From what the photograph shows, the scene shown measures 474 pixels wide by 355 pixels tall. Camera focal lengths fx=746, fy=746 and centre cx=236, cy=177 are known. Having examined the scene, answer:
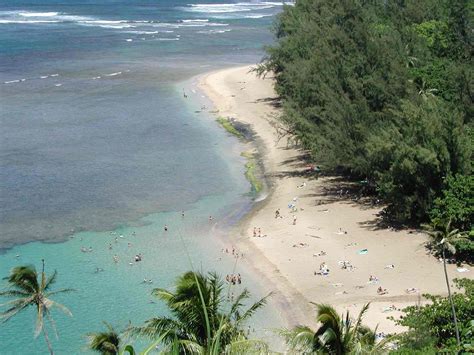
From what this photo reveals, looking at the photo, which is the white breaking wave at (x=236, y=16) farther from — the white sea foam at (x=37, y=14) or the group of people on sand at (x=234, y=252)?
the group of people on sand at (x=234, y=252)

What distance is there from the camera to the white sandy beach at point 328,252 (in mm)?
28453

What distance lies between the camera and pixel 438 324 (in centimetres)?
2075

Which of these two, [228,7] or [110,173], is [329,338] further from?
[228,7]

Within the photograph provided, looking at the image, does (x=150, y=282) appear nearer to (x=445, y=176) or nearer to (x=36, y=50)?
(x=445, y=176)

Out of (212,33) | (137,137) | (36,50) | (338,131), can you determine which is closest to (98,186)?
(137,137)

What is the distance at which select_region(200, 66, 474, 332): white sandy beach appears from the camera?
28453 mm

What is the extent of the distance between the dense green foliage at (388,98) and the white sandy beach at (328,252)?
1.78m

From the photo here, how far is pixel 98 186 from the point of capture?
43.6m

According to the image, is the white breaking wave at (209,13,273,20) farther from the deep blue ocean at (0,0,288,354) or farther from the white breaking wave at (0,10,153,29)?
the deep blue ocean at (0,0,288,354)

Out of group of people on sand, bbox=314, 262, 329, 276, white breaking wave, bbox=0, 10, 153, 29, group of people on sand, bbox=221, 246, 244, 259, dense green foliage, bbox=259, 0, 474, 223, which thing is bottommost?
group of people on sand, bbox=221, 246, 244, 259

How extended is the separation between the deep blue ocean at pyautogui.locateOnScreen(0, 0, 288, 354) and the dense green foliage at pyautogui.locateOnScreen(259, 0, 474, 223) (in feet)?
20.6

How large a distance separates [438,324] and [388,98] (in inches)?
834

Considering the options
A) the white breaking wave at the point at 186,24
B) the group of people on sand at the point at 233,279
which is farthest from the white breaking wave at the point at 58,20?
the group of people on sand at the point at 233,279

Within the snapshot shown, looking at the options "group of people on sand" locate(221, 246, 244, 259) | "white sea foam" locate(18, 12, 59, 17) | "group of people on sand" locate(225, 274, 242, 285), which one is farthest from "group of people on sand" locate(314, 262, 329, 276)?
"white sea foam" locate(18, 12, 59, 17)
